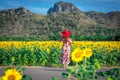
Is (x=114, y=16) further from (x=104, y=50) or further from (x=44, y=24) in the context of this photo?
(x=104, y=50)

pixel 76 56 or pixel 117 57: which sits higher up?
pixel 76 56

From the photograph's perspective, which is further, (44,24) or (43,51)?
(44,24)

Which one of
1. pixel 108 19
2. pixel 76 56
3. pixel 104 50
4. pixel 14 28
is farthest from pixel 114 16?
pixel 76 56

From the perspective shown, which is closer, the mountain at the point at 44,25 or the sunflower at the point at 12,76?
the sunflower at the point at 12,76

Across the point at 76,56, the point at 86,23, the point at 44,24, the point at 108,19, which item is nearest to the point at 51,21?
the point at 44,24

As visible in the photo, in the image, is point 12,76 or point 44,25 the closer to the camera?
point 12,76

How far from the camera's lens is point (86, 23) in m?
85.6

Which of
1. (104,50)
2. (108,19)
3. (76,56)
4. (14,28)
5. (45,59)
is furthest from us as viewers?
(108,19)

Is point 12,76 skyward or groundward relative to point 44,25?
skyward

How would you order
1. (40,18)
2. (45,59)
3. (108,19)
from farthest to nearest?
(108,19), (40,18), (45,59)

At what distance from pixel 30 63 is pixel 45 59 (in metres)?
0.68

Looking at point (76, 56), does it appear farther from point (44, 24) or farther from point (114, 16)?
point (114, 16)

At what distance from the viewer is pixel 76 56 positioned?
537 centimetres

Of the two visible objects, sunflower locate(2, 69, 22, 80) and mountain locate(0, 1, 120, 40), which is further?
mountain locate(0, 1, 120, 40)
